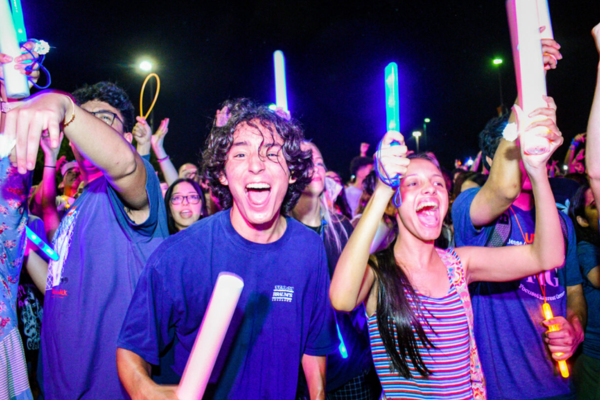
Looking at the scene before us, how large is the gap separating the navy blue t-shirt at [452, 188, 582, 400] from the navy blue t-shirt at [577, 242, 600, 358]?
0.34m

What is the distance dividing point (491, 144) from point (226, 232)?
6.95ft

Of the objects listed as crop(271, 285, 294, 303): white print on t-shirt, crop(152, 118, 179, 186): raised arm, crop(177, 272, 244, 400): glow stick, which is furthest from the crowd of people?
crop(152, 118, 179, 186): raised arm

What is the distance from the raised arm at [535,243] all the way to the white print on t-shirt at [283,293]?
110 centimetres

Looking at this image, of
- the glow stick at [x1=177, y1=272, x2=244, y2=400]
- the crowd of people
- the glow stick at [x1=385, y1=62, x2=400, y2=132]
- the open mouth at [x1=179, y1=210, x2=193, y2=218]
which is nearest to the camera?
the glow stick at [x1=177, y1=272, x2=244, y2=400]

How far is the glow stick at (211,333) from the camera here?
3.28ft

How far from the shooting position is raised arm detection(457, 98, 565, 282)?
4.74 ft

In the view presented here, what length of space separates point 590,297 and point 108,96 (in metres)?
3.70

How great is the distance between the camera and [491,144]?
2.91 m

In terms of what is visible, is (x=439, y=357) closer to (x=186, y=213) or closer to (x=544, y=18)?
(x=544, y=18)

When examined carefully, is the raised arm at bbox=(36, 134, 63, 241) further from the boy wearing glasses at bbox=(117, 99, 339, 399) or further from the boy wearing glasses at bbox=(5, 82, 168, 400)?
the boy wearing glasses at bbox=(117, 99, 339, 399)

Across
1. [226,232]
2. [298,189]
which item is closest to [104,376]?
[226,232]

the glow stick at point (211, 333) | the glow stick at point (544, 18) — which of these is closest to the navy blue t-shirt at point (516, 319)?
the glow stick at point (544, 18)

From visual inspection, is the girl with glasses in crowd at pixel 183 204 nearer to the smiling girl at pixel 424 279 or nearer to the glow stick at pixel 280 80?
the glow stick at pixel 280 80

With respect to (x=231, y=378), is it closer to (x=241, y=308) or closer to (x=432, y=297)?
(x=241, y=308)
